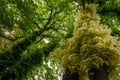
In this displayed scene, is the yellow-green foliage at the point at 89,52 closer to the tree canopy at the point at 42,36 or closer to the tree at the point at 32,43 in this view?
the tree canopy at the point at 42,36

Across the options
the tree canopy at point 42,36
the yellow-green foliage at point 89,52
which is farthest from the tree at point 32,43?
the yellow-green foliage at point 89,52

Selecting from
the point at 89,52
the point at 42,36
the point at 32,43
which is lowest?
the point at 89,52

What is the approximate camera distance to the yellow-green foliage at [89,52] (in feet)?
13.4

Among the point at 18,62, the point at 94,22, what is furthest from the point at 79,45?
the point at 18,62

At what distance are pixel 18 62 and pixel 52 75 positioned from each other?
9.34ft

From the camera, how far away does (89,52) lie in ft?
13.8

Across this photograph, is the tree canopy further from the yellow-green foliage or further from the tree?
the yellow-green foliage

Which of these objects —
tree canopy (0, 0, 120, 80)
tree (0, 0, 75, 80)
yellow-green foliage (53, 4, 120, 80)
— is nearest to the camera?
yellow-green foliage (53, 4, 120, 80)

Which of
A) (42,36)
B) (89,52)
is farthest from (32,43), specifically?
(89,52)

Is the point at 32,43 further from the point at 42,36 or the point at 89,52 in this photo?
the point at 89,52

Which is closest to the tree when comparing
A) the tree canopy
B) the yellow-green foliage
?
the tree canopy

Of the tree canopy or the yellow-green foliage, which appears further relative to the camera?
the tree canopy

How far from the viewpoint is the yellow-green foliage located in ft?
13.4

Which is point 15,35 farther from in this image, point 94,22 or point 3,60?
point 94,22
